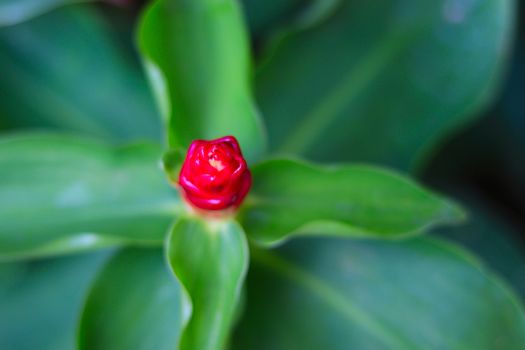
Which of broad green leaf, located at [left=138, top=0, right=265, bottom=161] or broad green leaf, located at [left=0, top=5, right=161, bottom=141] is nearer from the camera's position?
broad green leaf, located at [left=138, top=0, right=265, bottom=161]

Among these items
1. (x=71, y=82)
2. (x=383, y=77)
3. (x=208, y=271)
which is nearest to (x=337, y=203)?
(x=208, y=271)

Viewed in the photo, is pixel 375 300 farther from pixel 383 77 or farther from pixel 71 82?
pixel 71 82

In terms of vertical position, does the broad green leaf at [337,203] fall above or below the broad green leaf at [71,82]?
above

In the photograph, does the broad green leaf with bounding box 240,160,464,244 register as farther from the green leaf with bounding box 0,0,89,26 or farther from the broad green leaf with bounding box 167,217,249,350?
the green leaf with bounding box 0,0,89,26

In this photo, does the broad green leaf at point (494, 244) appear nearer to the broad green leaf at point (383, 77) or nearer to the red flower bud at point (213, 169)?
the broad green leaf at point (383, 77)

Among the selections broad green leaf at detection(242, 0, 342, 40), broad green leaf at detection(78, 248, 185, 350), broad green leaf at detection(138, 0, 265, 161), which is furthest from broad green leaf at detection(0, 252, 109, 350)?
broad green leaf at detection(242, 0, 342, 40)

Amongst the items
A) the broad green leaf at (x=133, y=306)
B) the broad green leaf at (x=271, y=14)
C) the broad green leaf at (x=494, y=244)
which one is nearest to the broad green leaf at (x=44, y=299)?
the broad green leaf at (x=133, y=306)

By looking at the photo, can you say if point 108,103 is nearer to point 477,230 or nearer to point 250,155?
point 250,155
